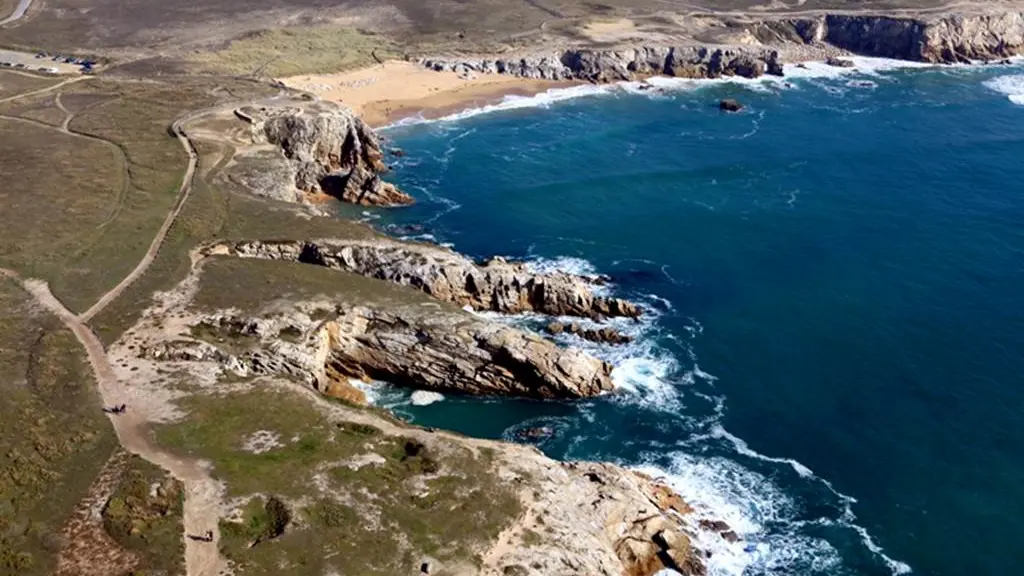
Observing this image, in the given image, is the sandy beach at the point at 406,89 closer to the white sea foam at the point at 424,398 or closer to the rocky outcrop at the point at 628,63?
the rocky outcrop at the point at 628,63

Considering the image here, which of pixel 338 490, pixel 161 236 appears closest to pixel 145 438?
pixel 338 490

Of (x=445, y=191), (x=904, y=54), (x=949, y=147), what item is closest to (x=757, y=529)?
(x=445, y=191)

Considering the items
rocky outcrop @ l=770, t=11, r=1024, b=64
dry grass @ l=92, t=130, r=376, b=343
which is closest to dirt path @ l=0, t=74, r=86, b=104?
dry grass @ l=92, t=130, r=376, b=343

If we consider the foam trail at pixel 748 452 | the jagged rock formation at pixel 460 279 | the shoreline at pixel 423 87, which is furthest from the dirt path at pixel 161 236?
the foam trail at pixel 748 452

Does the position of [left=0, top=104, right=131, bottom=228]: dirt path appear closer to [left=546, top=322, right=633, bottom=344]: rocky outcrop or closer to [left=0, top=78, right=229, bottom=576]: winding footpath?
[left=0, top=78, right=229, bottom=576]: winding footpath

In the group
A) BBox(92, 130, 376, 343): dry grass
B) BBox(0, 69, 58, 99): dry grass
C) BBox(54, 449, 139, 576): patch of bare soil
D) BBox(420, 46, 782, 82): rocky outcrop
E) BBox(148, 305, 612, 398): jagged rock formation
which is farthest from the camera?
BBox(420, 46, 782, 82): rocky outcrop

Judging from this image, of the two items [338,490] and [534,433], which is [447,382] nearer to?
[534,433]

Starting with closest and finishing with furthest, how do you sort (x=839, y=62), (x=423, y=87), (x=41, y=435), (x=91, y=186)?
1. (x=41, y=435)
2. (x=91, y=186)
3. (x=423, y=87)
4. (x=839, y=62)
